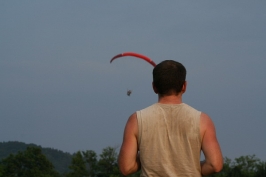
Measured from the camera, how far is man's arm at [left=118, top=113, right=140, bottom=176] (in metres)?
5.45

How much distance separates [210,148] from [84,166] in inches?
3185

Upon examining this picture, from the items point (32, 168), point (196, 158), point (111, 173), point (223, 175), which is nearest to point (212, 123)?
point (196, 158)

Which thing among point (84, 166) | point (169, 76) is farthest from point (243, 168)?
point (169, 76)

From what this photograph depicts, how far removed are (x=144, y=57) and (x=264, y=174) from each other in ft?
219

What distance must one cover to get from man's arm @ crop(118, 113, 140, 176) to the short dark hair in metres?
0.30

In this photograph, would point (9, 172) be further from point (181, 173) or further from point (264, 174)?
point (181, 173)

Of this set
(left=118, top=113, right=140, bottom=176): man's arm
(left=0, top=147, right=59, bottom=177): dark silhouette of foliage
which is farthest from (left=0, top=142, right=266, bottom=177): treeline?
(left=118, top=113, right=140, bottom=176): man's arm

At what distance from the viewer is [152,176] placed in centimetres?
539

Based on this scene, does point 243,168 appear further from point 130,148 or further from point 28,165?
point 130,148

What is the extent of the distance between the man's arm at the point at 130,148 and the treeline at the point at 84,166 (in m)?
60.4

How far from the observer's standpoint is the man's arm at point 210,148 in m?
5.37

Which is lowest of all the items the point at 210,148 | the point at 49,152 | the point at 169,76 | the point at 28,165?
the point at 210,148

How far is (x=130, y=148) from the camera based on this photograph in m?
5.45

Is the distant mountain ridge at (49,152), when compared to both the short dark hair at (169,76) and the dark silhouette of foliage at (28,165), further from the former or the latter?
the short dark hair at (169,76)
